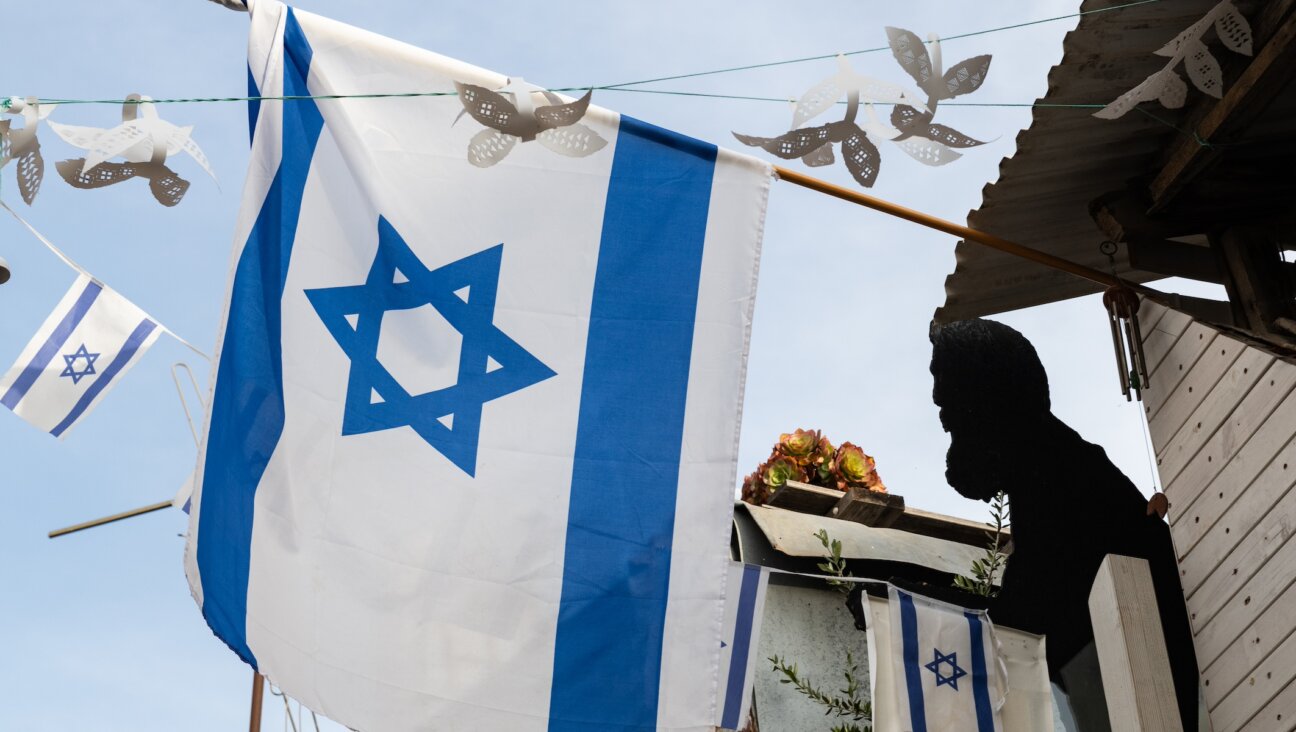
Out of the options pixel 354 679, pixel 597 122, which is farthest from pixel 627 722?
pixel 597 122

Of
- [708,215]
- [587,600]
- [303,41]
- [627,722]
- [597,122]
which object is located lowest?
[627,722]

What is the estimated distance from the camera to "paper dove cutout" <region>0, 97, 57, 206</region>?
4.32 meters

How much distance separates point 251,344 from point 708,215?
174cm

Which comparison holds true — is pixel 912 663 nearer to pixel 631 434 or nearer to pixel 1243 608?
pixel 1243 608

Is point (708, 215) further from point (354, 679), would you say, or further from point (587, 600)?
point (354, 679)

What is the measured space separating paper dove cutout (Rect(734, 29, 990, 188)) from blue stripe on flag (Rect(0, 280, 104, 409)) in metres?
6.54

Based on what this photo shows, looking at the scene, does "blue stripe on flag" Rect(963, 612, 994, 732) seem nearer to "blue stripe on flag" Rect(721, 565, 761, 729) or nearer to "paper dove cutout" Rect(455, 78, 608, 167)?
"blue stripe on flag" Rect(721, 565, 761, 729)

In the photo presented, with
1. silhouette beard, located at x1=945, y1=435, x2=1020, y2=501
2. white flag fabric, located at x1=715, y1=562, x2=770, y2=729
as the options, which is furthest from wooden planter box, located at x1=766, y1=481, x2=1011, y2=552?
silhouette beard, located at x1=945, y1=435, x2=1020, y2=501

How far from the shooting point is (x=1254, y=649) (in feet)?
16.5

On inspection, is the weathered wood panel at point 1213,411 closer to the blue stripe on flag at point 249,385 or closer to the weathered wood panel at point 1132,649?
the weathered wood panel at point 1132,649

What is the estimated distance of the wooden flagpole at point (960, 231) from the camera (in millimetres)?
4922

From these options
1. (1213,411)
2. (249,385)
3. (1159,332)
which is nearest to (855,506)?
(1159,332)

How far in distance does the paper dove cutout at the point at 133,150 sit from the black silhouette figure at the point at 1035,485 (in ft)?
13.0

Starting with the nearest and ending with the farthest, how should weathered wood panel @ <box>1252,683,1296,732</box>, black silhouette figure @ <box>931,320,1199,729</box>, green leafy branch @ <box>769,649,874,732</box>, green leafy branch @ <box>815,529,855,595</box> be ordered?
weathered wood panel @ <box>1252,683,1296,732</box> < black silhouette figure @ <box>931,320,1199,729</box> < green leafy branch @ <box>769,649,874,732</box> < green leafy branch @ <box>815,529,855,595</box>
